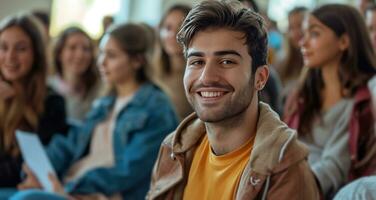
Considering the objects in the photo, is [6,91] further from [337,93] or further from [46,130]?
[337,93]

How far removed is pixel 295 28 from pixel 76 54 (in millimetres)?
1308

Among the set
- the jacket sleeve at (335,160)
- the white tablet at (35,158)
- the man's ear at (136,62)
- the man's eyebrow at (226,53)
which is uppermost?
the man's eyebrow at (226,53)

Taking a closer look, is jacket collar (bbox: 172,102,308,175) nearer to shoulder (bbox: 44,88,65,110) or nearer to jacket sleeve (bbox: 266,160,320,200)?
jacket sleeve (bbox: 266,160,320,200)

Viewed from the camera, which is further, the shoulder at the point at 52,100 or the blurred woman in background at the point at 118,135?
the shoulder at the point at 52,100

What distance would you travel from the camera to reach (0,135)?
233 centimetres

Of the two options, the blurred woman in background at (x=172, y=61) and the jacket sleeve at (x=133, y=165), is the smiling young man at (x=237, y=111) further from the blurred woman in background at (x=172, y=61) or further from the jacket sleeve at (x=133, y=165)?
the blurred woman in background at (x=172, y=61)

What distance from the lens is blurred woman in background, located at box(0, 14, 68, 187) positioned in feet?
7.71

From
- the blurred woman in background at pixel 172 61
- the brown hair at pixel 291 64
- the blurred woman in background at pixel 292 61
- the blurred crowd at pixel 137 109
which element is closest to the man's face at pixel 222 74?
the blurred crowd at pixel 137 109

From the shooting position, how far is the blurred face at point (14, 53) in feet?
7.86

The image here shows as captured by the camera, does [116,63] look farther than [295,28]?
No

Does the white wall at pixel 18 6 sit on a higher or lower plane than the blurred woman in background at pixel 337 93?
higher

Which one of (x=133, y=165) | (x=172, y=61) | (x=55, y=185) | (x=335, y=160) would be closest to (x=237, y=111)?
(x=335, y=160)

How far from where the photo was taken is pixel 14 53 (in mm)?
2395

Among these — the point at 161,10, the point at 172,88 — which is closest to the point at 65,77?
the point at 172,88
